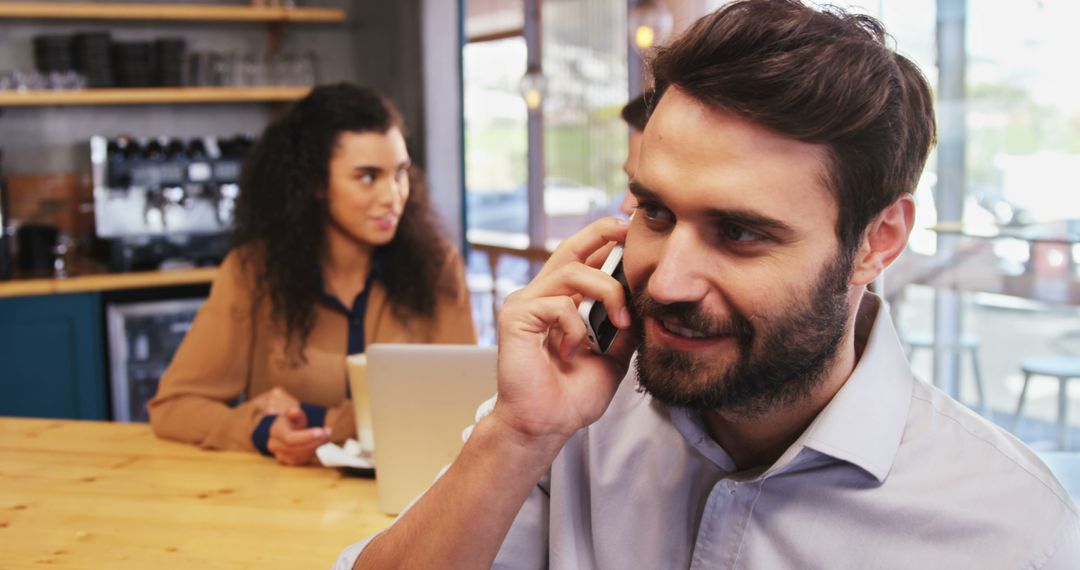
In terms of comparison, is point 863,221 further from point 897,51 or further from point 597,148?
point 597,148

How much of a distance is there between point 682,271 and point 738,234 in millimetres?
70

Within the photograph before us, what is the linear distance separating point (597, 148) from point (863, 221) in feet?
17.7

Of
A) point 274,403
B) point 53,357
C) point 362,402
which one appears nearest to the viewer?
point 362,402

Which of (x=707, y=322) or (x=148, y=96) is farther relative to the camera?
(x=148, y=96)

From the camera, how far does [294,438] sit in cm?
201

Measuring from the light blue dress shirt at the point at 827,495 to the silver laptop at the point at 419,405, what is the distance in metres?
0.38

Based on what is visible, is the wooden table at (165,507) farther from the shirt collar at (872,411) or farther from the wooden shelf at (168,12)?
the wooden shelf at (168,12)

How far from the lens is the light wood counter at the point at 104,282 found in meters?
4.35

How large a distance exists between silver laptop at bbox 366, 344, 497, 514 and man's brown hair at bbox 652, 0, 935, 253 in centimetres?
69

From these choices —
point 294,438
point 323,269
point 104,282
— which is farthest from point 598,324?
point 104,282

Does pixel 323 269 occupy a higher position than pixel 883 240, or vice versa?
pixel 883 240

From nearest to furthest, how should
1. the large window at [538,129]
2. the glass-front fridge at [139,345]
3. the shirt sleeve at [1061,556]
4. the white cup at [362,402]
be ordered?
the shirt sleeve at [1061,556] → the white cup at [362,402] → the glass-front fridge at [139,345] → the large window at [538,129]

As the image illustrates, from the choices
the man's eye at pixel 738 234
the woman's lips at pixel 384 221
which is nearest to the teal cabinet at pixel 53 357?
the woman's lips at pixel 384 221

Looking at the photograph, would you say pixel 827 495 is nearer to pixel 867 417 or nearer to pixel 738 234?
pixel 867 417
